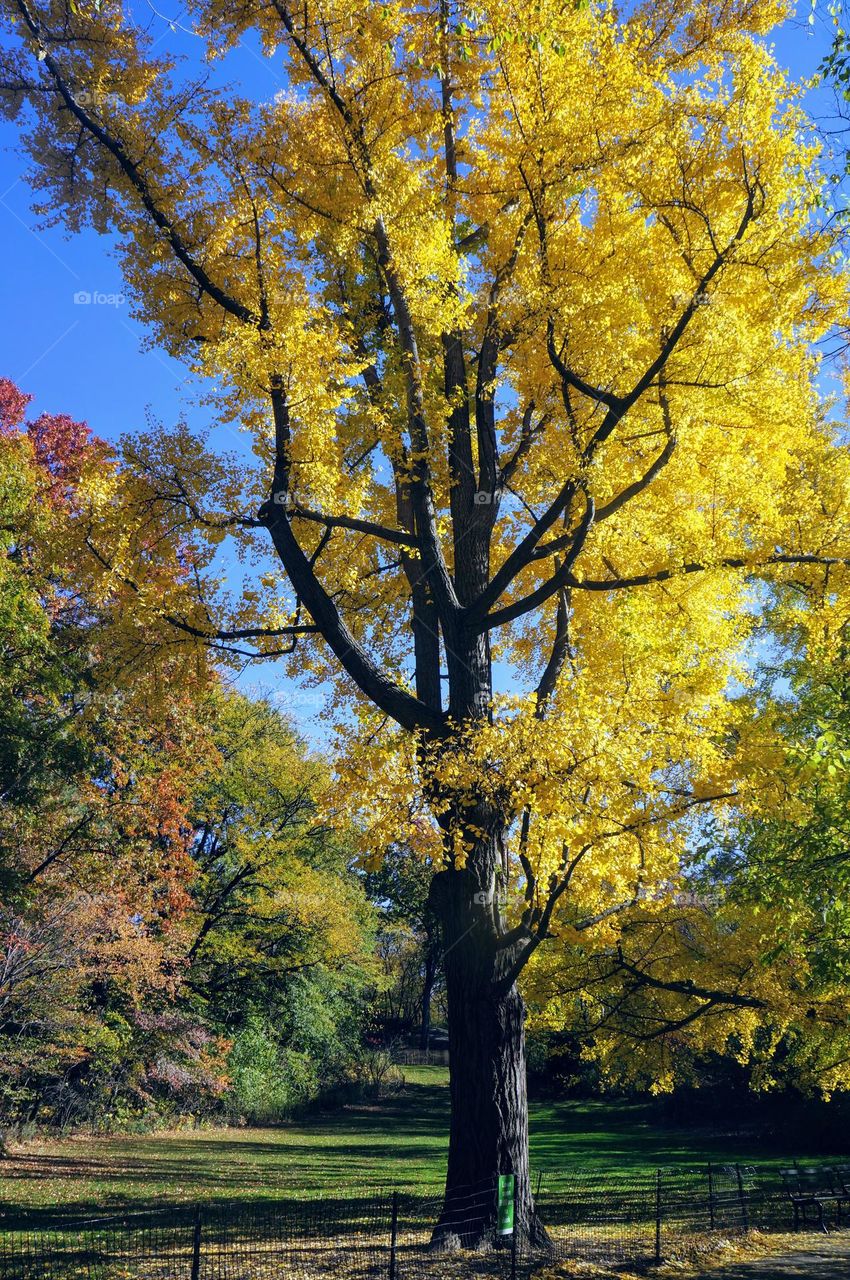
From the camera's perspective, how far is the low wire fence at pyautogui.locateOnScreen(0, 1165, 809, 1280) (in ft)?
26.0

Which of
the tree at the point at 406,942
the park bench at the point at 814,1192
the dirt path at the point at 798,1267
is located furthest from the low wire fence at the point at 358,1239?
the tree at the point at 406,942


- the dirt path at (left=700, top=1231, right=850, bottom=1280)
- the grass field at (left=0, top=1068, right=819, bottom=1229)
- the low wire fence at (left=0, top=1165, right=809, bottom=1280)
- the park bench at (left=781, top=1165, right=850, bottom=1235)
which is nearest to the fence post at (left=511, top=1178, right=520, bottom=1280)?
the low wire fence at (left=0, top=1165, right=809, bottom=1280)

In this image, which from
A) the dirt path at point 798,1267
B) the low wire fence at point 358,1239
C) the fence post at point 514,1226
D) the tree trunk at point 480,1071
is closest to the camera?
the low wire fence at point 358,1239

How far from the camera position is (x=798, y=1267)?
10312 mm

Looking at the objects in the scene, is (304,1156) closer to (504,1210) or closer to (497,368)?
(504,1210)

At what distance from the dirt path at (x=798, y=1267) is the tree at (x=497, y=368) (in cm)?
275

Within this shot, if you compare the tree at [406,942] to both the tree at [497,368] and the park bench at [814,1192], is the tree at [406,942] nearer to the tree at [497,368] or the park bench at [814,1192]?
the park bench at [814,1192]

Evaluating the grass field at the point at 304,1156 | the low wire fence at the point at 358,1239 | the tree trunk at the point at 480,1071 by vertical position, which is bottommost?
the grass field at the point at 304,1156

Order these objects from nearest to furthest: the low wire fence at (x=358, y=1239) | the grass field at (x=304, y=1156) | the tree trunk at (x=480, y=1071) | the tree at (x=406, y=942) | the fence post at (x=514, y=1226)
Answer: the low wire fence at (x=358, y=1239) → the fence post at (x=514, y=1226) → the tree trunk at (x=480, y=1071) → the grass field at (x=304, y=1156) → the tree at (x=406, y=942)

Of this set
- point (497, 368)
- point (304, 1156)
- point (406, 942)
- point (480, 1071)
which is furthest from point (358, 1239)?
point (406, 942)

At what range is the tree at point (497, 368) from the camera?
28.2ft

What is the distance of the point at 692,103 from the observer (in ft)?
28.2

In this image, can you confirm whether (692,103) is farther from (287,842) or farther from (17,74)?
(287,842)

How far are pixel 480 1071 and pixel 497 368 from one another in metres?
8.30
